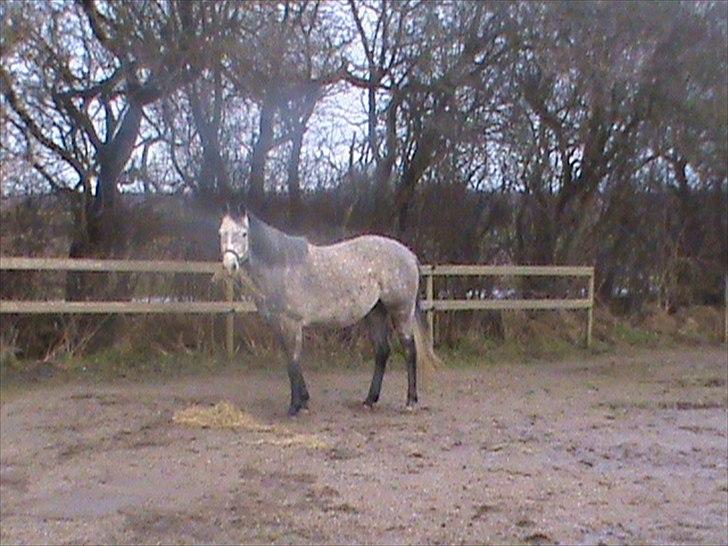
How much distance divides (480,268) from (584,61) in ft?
11.5

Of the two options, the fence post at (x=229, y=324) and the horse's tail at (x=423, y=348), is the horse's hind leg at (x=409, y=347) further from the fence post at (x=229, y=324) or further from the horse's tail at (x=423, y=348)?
the fence post at (x=229, y=324)

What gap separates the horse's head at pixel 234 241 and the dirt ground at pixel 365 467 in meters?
1.46

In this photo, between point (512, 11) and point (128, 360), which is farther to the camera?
point (512, 11)

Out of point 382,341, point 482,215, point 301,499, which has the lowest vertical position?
point 301,499

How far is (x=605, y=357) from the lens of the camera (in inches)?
557

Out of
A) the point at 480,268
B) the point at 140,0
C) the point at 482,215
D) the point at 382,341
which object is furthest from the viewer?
the point at 482,215

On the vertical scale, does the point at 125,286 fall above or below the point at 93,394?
above

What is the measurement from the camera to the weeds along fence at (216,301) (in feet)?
34.6

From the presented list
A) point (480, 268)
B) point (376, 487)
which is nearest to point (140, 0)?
point (480, 268)

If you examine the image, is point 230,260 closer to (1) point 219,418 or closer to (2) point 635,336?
(1) point 219,418

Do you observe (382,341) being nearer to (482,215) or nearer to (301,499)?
(301,499)

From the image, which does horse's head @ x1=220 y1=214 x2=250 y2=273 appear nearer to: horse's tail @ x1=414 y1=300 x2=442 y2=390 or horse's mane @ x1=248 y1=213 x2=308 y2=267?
horse's mane @ x1=248 y1=213 x2=308 y2=267

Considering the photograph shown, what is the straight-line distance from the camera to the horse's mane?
28.1 feet

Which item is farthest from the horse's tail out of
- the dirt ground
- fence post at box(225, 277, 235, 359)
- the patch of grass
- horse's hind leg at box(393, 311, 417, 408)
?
the patch of grass
